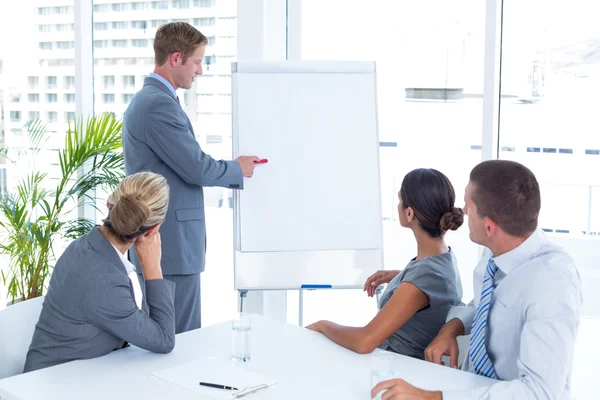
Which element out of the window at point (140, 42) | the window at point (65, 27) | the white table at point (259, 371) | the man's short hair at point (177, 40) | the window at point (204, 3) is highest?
the window at point (204, 3)

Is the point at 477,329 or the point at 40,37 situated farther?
the point at 40,37

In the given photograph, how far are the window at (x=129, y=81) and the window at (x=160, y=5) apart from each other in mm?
454

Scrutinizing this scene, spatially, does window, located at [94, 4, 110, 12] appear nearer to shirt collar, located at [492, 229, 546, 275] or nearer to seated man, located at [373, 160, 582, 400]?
seated man, located at [373, 160, 582, 400]

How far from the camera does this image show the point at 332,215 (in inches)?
133

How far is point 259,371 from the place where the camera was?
2.08 metres

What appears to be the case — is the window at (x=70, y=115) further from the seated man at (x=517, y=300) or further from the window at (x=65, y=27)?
the seated man at (x=517, y=300)

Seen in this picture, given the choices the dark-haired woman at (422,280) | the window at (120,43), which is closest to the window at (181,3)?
the window at (120,43)

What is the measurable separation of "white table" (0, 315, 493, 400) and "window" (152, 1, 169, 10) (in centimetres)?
262

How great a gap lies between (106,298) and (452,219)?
44.2 inches

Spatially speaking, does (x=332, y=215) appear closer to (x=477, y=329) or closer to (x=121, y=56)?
(x=477, y=329)

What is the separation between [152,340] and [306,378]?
0.47 meters

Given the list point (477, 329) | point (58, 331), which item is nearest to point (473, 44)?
point (477, 329)

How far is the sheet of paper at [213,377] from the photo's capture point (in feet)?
6.27

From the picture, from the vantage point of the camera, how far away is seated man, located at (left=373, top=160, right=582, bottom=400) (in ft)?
5.70
